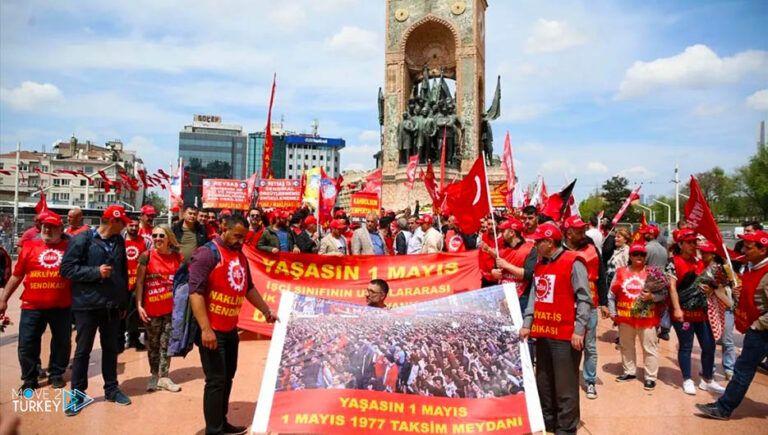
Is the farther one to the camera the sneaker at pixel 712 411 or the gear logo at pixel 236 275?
the sneaker at pixel 712 411

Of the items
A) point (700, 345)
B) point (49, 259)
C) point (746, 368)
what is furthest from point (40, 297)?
point (700, 345)

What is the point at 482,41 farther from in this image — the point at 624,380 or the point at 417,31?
the point at 624,380

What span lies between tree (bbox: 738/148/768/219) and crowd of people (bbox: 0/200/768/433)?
55331mm

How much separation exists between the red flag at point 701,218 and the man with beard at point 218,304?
15.2ft

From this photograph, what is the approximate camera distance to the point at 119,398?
5156mm

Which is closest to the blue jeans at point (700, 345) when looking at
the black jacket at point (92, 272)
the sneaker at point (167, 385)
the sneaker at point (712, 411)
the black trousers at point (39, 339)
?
the sneaker at point (712, 411)

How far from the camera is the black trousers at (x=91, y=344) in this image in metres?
5.04

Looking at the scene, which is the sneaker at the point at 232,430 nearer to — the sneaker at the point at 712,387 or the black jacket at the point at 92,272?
the black jacket at the point at 92,272

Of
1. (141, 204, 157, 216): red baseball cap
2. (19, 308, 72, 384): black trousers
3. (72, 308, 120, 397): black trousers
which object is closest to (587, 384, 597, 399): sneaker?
(72, 308, 120, 397): black trousers

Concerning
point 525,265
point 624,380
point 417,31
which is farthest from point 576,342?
point 417,31

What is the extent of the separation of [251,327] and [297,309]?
10.3 feet

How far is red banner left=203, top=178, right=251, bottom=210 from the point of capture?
48.4ft

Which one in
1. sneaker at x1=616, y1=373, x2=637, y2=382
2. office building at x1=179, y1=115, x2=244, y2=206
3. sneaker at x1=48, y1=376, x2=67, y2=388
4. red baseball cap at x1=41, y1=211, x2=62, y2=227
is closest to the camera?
red baseball cap at x1=41, y1=211, x2=62, y2=227

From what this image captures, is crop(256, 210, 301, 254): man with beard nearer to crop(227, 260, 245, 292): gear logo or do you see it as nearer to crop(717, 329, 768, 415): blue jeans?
crop(227, 260, 245, 292): gear logo
